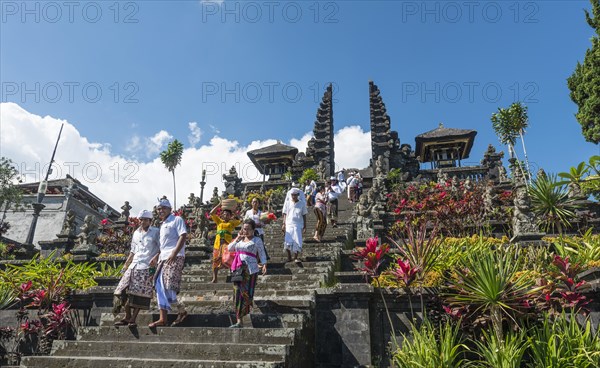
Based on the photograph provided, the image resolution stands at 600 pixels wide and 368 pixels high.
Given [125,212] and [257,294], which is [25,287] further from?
[125,212]

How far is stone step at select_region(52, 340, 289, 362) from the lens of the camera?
159 inches

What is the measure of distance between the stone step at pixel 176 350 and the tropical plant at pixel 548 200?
8211mm

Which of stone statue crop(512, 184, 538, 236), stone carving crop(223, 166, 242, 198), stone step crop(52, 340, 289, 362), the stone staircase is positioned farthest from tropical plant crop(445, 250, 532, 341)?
stone carving crop(223, 166, 242, 198)

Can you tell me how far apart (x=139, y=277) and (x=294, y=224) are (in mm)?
3609

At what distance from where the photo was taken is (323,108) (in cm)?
3584

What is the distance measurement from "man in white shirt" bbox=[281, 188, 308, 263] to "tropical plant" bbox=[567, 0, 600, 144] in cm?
1786

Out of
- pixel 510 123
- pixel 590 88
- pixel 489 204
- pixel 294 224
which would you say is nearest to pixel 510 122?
pixel 510 123

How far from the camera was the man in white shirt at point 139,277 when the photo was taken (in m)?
4.71

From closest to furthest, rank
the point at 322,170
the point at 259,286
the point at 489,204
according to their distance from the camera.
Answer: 1. the point at 259,286
2. the point at 489,204
3. the point at 322,170

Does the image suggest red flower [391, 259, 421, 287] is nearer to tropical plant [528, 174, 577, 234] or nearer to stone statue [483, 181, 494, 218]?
tropical plant [528, 174, 577, 234]

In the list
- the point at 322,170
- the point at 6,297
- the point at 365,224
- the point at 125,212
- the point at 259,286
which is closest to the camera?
the point at 6,297

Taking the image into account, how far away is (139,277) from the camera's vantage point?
15.6 ft

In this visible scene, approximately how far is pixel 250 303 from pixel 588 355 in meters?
3.87

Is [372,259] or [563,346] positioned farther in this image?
[372,259]
